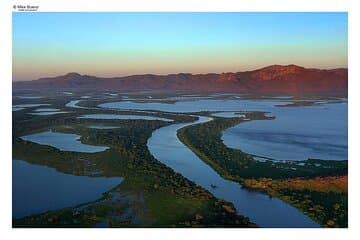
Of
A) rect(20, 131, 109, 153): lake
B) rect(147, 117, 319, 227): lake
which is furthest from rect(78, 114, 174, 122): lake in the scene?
rect(20, 131, 109, 153): lake

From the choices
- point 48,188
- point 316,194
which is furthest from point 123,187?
point 316,194

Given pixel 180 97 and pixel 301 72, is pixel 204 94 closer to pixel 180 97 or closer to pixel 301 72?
pixel 180 97

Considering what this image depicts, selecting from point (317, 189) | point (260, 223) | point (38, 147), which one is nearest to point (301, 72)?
point (317, 189)

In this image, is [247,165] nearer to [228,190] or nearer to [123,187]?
[228,190]

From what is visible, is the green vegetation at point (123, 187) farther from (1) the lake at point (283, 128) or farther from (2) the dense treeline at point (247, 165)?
(1) the lake at point (283, 128)

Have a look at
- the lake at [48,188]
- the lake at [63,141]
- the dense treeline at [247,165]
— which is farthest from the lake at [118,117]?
the lake at [48,188]

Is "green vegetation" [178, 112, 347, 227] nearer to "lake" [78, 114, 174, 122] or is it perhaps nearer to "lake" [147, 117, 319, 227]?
"lake" [147, 117, 319, 227]
